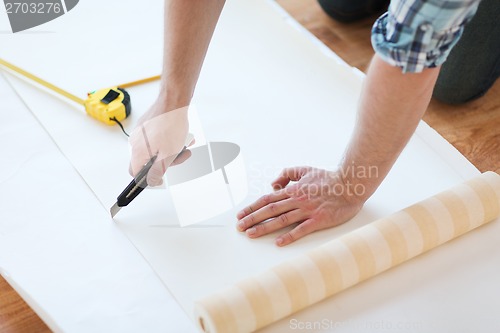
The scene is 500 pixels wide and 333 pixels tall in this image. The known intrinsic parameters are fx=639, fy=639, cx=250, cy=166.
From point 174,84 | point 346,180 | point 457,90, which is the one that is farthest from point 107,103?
point 457,90

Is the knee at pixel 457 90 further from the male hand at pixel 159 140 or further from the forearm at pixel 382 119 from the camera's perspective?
the male hand at pixel 159 140

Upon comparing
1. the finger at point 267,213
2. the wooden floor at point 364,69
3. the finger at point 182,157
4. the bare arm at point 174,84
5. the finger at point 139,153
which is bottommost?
the wooden floor at point 364,69

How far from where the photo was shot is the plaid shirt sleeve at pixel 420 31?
0.88m

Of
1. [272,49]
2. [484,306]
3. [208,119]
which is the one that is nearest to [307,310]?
[484,306]

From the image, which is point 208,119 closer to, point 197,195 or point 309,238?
point 197,195

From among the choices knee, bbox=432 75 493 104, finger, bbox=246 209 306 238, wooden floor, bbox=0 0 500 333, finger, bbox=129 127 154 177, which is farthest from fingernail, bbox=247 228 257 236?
knee, bbox=432 75 493 104

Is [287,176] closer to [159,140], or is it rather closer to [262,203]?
[262,203]

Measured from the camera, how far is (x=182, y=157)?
4.32ft

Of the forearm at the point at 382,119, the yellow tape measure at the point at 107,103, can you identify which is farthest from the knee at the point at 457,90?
the yellow tape measure at the point at 107,103

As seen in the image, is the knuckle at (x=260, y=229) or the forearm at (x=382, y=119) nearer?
the forearm at (x=382, y=119)

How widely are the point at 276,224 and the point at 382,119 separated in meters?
0.29

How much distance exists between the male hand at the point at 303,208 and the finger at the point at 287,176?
41 millimetres

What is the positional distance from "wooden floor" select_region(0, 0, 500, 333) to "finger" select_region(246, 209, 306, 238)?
412 mm

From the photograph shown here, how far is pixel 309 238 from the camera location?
121 centimetres
